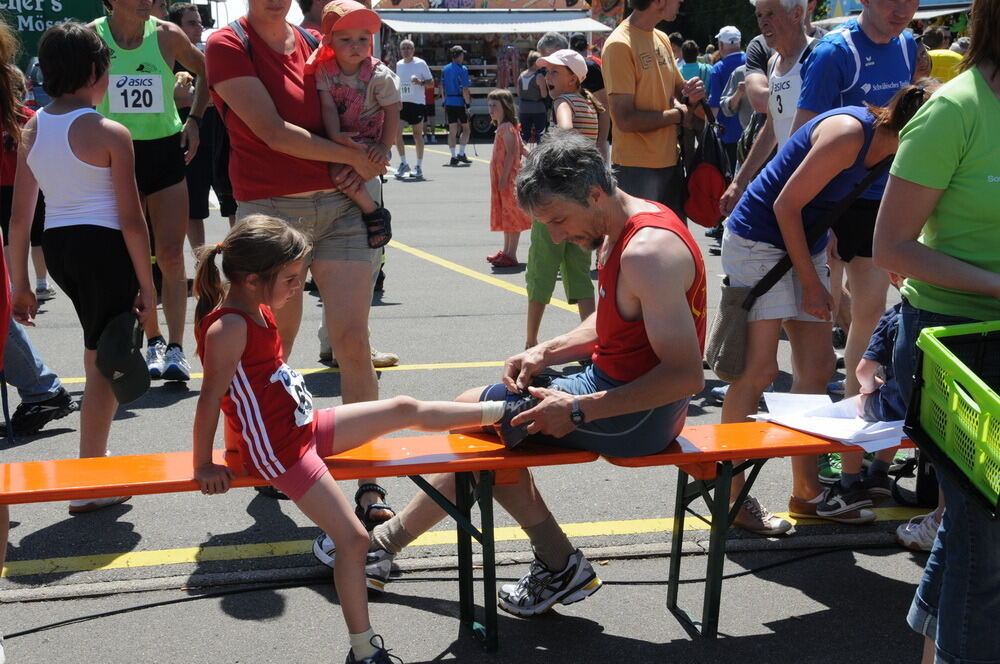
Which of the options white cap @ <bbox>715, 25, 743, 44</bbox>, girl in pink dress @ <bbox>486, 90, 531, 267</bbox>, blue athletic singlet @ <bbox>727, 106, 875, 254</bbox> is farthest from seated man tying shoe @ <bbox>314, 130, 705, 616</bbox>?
white cap @ <bbox>715, 25, 743, 44</bbox>

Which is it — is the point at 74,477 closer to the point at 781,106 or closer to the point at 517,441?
the point at 517,441

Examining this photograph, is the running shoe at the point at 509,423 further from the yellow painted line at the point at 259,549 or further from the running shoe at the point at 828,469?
the running shoe at the point at 828,469

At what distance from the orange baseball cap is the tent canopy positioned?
24194 millimetres

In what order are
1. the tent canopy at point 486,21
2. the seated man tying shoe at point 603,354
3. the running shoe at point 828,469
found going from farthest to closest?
1. the tent canopy at point 486,21
2. the running shoe at point 828,469
3. the seated man tying shoe at point 603,354

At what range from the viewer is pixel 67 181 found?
14.2 ft

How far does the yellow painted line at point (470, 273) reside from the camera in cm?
830

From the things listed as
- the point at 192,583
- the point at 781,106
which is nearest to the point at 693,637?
the point at 192,583

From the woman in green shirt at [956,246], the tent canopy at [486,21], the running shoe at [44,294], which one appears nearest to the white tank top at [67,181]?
the woman in green shirt at [956,246]

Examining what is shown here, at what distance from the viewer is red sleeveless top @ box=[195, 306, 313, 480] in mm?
3123

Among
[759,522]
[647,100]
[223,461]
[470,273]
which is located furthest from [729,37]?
[223,461]

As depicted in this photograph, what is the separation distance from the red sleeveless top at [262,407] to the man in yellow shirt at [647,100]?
130 inches

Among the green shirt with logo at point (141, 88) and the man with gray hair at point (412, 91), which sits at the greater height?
the green shirt with logo at point (141, 88)

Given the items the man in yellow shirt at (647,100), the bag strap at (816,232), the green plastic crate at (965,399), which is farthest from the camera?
the man in yellow shirt at (647,100)

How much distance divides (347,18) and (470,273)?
216 inches
